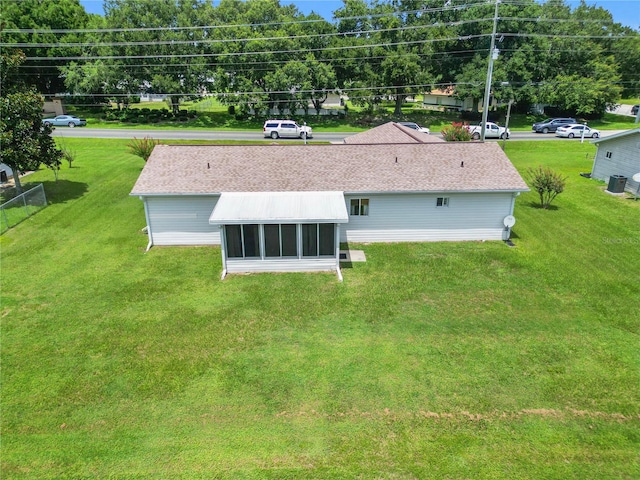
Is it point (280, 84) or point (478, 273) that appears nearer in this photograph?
point (478, 273)

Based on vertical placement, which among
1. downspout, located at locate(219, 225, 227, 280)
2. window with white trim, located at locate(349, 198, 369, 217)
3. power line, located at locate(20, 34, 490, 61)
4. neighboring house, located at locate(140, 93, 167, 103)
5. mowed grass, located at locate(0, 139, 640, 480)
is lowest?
mowed grass, located at locate(0, 139, 640, 480)

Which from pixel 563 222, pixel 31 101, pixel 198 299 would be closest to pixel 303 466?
pixel 198 299

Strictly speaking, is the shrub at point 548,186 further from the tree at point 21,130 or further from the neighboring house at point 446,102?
the neighboring house at point 446,102

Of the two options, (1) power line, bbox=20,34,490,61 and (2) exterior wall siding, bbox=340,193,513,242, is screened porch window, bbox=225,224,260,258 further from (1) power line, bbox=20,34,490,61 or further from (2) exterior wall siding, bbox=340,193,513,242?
(1) power line, bbox=20,34,490,61

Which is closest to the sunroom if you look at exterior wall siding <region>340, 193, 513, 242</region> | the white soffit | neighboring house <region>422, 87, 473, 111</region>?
the white soffit

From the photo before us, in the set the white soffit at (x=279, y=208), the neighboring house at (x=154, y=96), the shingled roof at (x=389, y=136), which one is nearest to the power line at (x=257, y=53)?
the neighboring house at (x=154, y=96)

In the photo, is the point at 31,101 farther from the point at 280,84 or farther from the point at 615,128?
the point at 615,128
